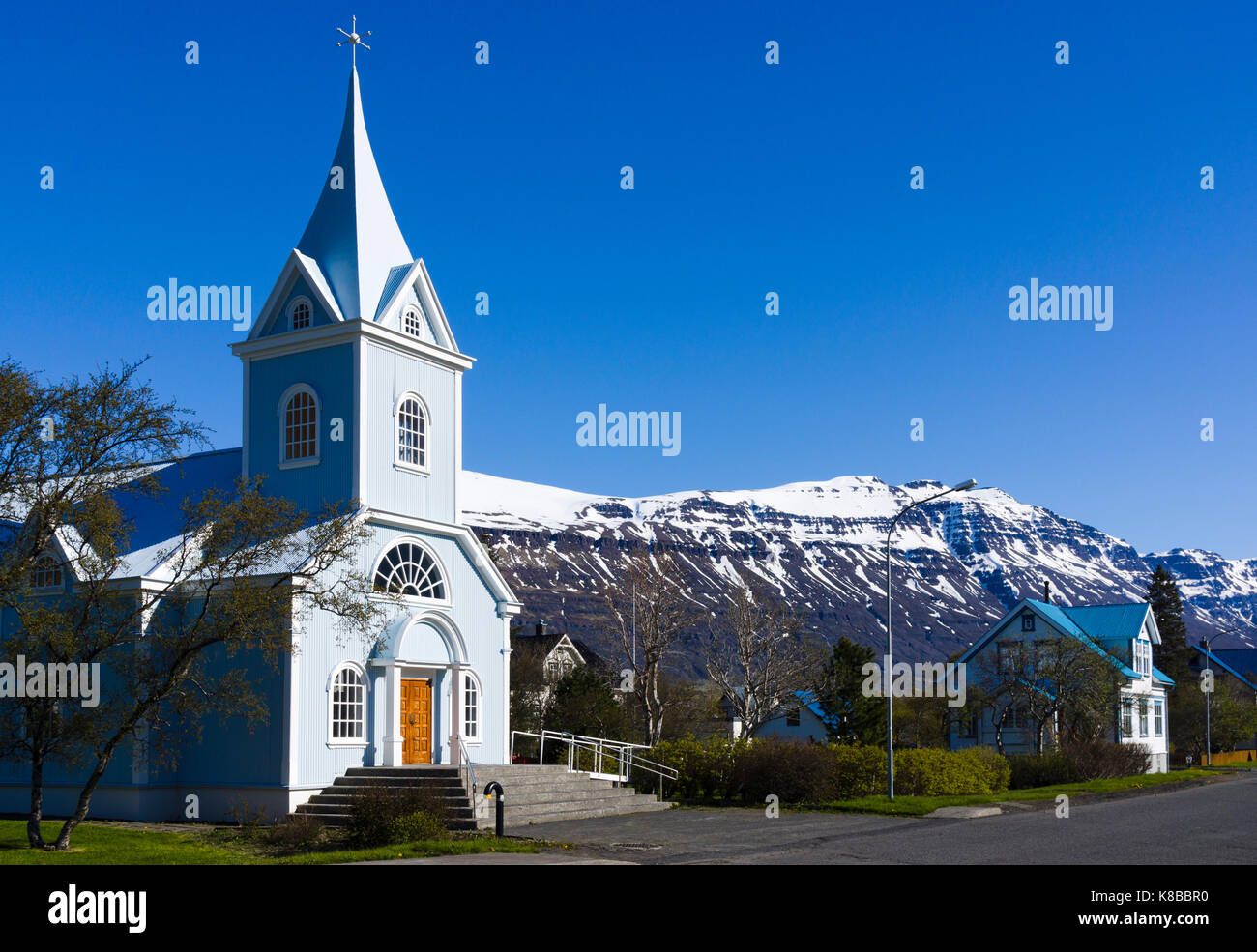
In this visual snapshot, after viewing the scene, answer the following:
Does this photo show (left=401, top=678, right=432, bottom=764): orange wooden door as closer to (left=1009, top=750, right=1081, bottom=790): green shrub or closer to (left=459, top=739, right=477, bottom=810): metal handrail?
(left=459, top=739, right=477, bottom=810): metal handrail

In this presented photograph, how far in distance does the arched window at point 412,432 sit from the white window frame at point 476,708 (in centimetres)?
533

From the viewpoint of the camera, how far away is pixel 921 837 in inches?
958

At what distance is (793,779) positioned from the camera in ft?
110

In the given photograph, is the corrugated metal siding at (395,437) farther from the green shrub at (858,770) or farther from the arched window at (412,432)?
the green shrub at (858,770)

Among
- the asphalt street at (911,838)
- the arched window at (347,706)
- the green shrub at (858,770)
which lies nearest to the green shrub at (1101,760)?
the asphalt street at (911,838)

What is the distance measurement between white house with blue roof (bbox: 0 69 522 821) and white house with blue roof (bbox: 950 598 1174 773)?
1441 inches

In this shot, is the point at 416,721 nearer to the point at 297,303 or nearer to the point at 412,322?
the point at 412,322

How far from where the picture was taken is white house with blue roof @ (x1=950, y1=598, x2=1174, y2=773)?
62219mm

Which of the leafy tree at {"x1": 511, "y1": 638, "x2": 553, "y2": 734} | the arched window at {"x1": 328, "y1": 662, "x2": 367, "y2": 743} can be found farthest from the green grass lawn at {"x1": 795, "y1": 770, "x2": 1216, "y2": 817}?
the leafy tree at {"x1": 511, "y1": 638, "x2": 553, "y2": 734}
